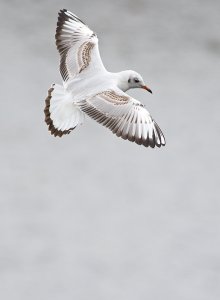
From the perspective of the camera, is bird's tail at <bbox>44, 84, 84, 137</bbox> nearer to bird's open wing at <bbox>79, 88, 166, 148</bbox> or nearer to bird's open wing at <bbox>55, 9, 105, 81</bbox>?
bird's open wing at <bbox>79, 88, 166, 148</bbox>

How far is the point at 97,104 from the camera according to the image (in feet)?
16.3

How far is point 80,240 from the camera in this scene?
17.6 feet

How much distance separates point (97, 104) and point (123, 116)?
12 cm

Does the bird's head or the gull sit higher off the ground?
the bird's head

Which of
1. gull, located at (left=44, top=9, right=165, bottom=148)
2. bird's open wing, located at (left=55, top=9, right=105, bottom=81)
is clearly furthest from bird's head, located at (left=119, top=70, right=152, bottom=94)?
bird's open wing, located at (left=55, top=9, right=105, bottom=81)

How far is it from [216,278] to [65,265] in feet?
2.07

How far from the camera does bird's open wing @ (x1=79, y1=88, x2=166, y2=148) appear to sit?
492 cm

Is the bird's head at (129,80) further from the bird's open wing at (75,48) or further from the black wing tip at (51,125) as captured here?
the black wing tip at (51,125)

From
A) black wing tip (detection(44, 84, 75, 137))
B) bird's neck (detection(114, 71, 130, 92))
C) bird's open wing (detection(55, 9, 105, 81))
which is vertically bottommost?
black wing tip (detection(44, 84, 75, 137))

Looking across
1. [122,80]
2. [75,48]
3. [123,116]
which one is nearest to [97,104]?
[123,116]

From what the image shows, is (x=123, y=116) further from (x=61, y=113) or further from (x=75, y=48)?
(x=75, y=48)

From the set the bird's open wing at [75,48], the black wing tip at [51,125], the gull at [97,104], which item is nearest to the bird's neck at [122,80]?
the gull at [97,104]

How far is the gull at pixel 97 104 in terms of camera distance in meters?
4.93

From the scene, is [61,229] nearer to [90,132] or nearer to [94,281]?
[94,281]
